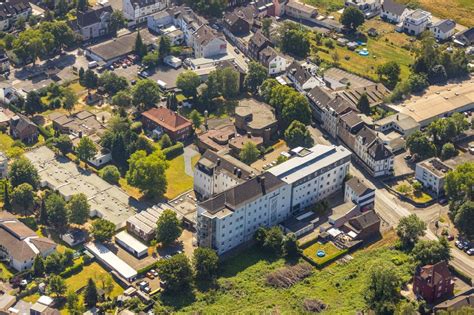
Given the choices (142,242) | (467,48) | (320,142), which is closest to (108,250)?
(142,242)

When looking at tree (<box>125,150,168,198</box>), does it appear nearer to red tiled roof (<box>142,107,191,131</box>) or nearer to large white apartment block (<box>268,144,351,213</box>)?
red tiled roof (<box>142,107,191,131</box>)

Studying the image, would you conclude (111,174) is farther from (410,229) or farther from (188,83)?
(410,229)

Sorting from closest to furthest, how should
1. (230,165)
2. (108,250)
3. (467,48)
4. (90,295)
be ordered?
(90,295) → (108,250) → (230,165) → (467,48)

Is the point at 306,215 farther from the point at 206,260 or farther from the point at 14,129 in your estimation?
the point at 14,129

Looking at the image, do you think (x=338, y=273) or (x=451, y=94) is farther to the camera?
(x=451, y=94)

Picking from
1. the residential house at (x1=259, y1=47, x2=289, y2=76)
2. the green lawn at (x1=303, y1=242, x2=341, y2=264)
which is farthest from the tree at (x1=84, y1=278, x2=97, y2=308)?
the residential house at (x1=259, y1=47, x2=289, y2=76)

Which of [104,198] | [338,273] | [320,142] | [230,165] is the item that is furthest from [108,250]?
[320,142]

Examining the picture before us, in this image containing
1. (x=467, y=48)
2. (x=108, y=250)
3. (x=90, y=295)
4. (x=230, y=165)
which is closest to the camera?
(x=90, y=295)
